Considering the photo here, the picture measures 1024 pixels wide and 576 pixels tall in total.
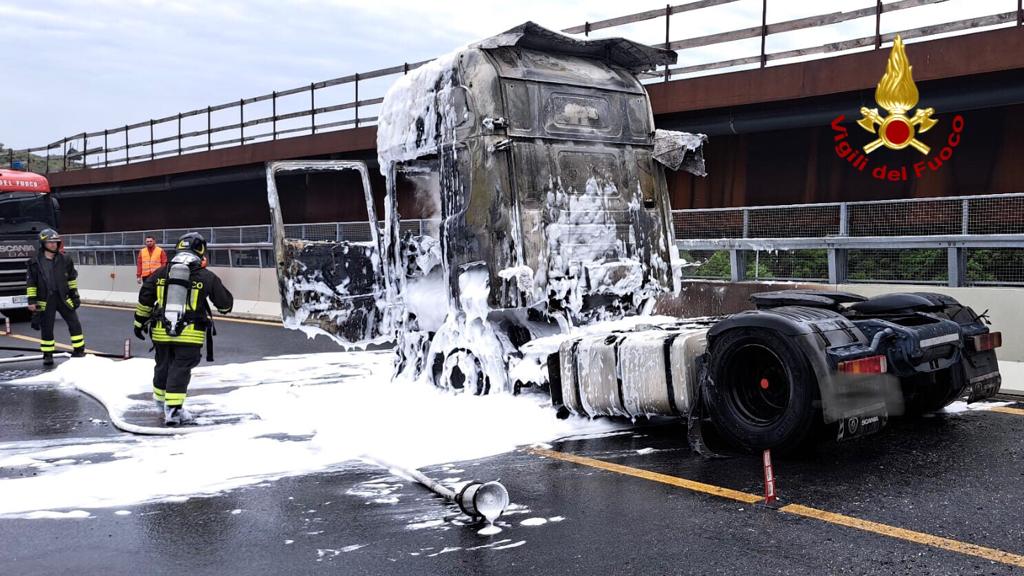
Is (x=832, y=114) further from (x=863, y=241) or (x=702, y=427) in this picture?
(x=702, y=427)

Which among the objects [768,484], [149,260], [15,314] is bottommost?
[768,484]

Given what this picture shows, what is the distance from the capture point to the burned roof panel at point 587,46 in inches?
296

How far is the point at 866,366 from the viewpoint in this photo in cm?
549

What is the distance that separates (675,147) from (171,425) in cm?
493

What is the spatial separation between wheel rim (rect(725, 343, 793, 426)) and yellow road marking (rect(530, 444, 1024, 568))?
742mm

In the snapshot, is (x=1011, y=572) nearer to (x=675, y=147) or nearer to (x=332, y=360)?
(x=675, y=147)

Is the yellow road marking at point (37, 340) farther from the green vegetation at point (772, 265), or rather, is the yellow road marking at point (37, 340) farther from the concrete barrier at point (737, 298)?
the green vegetation at point (772, 265)

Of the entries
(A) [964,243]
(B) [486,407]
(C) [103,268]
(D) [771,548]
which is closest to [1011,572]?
(D) [771,548]

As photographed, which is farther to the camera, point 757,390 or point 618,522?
point 757,390

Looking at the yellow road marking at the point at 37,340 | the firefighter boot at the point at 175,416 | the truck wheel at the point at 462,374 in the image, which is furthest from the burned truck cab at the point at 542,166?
the yellow road marking at the point at 37,340

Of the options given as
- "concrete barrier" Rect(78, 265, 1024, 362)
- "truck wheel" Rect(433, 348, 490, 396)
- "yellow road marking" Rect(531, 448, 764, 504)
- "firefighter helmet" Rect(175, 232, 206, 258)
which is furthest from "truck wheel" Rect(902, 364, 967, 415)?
"firefighter helmet" Rect(175, 232, 206, 258)

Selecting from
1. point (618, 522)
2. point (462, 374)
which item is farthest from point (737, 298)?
point (618, 522)

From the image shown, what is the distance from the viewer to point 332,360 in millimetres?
11648

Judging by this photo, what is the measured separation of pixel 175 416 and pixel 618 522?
4489 millimetres
